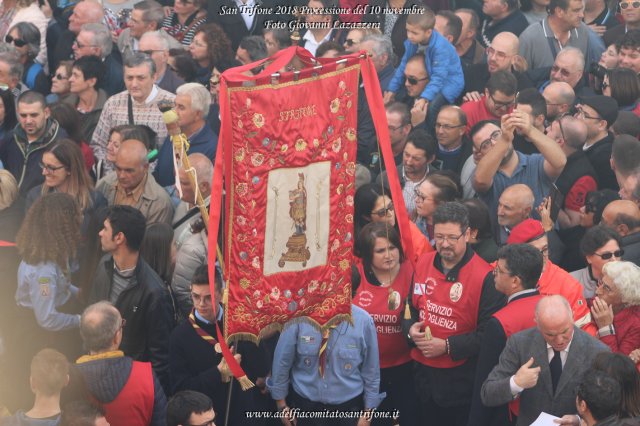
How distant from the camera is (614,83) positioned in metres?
10.6

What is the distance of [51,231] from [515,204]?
130 inches

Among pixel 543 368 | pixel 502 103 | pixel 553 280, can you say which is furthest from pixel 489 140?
pixel 543 368

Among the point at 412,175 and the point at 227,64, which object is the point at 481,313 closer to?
the point at 412,175

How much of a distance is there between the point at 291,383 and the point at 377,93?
2027mm

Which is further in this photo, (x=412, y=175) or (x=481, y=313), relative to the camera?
(x=412, y=175)

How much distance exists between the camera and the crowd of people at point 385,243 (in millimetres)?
7109

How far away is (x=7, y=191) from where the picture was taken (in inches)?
370

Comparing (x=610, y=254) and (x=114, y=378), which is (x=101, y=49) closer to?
(x=114, y=378)

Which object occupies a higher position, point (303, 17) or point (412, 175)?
point (303, 17)

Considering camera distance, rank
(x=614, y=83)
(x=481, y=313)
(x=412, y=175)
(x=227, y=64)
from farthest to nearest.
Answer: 1. (x=227, y=64)
2. (x=614, y=83)
3. (x=412, y=175)
4. (x=481, y=313)

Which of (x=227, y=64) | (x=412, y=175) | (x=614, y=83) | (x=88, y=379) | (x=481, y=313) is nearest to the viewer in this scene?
(x=88, y=379)

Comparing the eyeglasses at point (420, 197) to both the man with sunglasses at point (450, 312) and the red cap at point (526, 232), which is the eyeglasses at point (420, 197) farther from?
the man with sunglasses at point (450, 312)

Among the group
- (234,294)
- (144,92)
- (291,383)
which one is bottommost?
(291,383)

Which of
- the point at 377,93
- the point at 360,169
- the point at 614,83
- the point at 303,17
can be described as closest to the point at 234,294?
the point at 377,93
